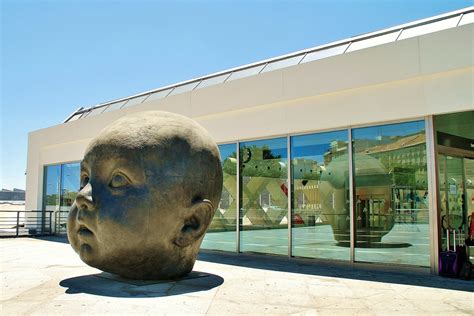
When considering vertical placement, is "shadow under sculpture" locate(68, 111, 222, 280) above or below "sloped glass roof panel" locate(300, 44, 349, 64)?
below

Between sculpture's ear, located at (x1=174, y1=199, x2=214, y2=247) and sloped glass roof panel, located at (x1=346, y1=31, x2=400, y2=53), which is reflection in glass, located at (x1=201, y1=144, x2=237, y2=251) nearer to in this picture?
sloped glass roof panel, located at (x1=346, y1=31, x2=400, y2=53)

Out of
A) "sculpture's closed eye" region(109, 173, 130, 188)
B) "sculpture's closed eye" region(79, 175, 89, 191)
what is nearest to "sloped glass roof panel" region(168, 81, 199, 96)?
"sculpture's closed eye" region(79, 175, 89, 191)

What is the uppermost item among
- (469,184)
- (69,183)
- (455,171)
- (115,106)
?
(115,106)

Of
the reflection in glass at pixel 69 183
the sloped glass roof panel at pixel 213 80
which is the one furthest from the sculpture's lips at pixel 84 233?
the reflection in glass at pixel 69 183

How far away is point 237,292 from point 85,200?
2.81m

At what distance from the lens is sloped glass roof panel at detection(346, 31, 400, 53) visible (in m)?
11.7

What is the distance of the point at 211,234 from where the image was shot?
1362 cm

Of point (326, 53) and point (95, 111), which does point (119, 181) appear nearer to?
point (326, 53)

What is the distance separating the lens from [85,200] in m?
6.91

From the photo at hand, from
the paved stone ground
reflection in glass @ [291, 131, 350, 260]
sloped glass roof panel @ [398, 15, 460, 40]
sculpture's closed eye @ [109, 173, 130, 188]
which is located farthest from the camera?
reflection in glass @ [291, 131, 350, 260]

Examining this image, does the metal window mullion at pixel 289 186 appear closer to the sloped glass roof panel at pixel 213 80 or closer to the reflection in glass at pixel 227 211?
the reflection in glass at pixel 227 211

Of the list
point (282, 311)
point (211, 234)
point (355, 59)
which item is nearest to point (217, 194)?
point (282, 311)

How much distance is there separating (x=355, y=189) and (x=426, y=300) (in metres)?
4.02

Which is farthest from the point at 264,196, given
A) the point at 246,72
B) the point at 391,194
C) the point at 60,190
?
the point at 60,190
